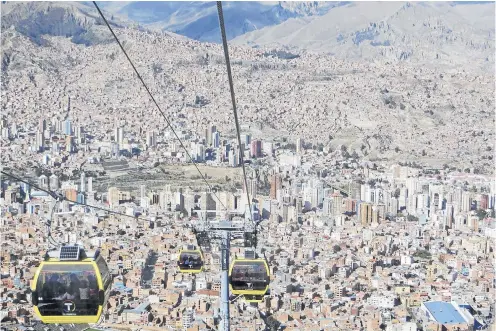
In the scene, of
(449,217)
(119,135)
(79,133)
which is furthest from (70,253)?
(79,133)

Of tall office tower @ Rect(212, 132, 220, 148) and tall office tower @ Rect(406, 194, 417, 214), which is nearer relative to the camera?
tall office tower @ Rect(406, 194, 417, 214)

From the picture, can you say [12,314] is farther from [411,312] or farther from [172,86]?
[172,86]

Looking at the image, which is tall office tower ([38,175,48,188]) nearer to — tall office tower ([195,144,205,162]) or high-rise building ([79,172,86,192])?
high-rise building ([79,172,86,192])

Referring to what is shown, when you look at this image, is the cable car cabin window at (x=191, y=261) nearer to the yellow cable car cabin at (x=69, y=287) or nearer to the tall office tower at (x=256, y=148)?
the yellow cable car cabin at (x=69, y=287)

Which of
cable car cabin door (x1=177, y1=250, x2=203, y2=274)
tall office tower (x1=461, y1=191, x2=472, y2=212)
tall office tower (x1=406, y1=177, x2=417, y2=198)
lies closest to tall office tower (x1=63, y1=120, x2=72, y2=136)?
tall office tower (x1=406, y1=177, x2=417, y2=198)

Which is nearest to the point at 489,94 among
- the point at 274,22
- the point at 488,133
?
the point at 488,133

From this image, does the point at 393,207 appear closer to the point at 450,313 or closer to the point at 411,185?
the point at 411,185

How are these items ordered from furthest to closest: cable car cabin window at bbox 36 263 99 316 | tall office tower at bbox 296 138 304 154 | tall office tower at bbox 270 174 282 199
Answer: tall office tower at bbox 296 138 304 154 → tall office tower at bbox 270 174 282 199 → cable car cabin window at bbox 36 263 99 316
